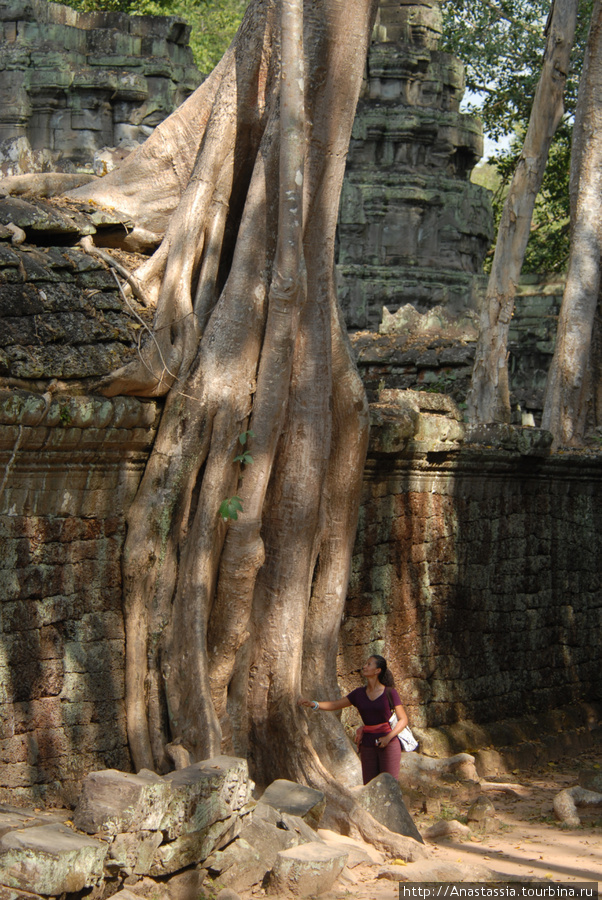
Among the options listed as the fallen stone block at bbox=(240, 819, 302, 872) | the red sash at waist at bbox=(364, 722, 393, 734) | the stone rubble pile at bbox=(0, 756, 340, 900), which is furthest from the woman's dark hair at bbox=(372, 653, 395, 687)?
the fallen stone block at bbox=(240, 819, 302, 872)

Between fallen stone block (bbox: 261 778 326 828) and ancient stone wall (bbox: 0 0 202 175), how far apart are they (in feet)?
42.7

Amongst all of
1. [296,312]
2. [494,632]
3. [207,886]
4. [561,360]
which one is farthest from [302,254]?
[561,360]

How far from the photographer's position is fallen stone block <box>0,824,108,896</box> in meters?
3.51

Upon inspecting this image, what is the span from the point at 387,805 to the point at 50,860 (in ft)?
A: 7.23

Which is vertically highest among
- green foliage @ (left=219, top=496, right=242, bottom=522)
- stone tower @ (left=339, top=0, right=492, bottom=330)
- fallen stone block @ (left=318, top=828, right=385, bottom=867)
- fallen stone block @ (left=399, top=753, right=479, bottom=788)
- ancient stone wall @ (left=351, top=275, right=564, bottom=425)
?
stone tower @ (left=339, top=0, right=492, bottom=330)

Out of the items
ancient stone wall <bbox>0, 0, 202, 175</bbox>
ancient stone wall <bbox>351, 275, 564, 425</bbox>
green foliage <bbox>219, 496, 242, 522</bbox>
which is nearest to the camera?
green foliage <bbox>219, 496, 242, 522</bbox>

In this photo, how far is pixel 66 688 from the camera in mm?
4957

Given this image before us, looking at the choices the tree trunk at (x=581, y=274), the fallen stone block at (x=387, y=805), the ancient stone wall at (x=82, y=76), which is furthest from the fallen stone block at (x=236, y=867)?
the ancient stone wall at (x=82, y=76)

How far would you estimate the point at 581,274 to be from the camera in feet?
35.9

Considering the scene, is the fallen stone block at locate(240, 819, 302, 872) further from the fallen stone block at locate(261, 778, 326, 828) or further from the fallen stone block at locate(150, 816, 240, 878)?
the fallen stone block at locate(261, 778, 326, 828)

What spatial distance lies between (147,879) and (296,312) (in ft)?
8.96

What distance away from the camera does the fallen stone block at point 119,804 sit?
13.2 feet

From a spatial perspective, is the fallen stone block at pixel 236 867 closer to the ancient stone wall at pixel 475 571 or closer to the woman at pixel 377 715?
the woman at pixel 377 715

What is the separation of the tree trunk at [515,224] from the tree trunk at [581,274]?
0.72 meters
